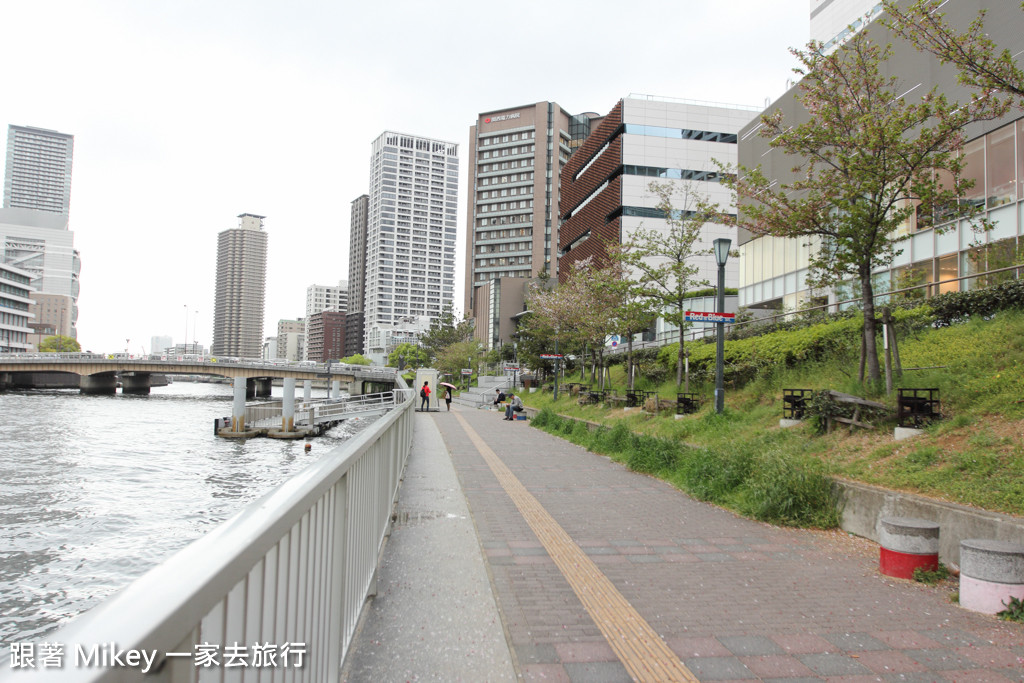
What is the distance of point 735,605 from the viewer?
14.5 ft

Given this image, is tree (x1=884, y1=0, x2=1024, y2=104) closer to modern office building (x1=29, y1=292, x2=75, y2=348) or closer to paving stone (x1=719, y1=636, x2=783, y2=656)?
paving stone (x1=719, y1=636, x2=783, y2=656)

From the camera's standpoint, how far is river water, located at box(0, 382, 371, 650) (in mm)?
9836

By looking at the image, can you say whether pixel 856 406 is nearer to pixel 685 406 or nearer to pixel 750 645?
pixel 750 645

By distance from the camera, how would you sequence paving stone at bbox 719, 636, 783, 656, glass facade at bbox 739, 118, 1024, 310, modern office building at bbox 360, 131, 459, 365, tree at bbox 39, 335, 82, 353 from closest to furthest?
paving stone at bbox 719, 636, 783, 656 → glass facade at bbox 739, 118, 1024, 310 → tree at bbox 39, 335, 82, 353 → modern office building at bbox 360, 131, 459, 365

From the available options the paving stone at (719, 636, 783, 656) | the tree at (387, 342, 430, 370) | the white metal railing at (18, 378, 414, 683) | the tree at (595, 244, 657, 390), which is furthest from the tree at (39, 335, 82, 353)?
the paving stone at (719, 636, 783, 656)

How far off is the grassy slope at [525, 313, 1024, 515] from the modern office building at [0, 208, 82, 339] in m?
197

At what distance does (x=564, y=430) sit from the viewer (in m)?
17.5

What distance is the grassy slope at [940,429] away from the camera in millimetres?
6031

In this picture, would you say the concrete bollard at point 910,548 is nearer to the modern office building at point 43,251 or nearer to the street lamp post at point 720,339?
the street lamp post at point 720,339

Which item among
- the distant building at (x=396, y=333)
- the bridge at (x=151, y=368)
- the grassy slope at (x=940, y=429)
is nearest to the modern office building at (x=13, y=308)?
the bridge at (x=151, y=368)

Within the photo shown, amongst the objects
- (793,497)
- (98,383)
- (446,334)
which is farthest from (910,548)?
(446,334)

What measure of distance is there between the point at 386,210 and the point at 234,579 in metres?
196

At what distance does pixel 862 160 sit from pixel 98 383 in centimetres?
8649

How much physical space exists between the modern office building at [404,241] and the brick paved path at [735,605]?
17622 centimetres
